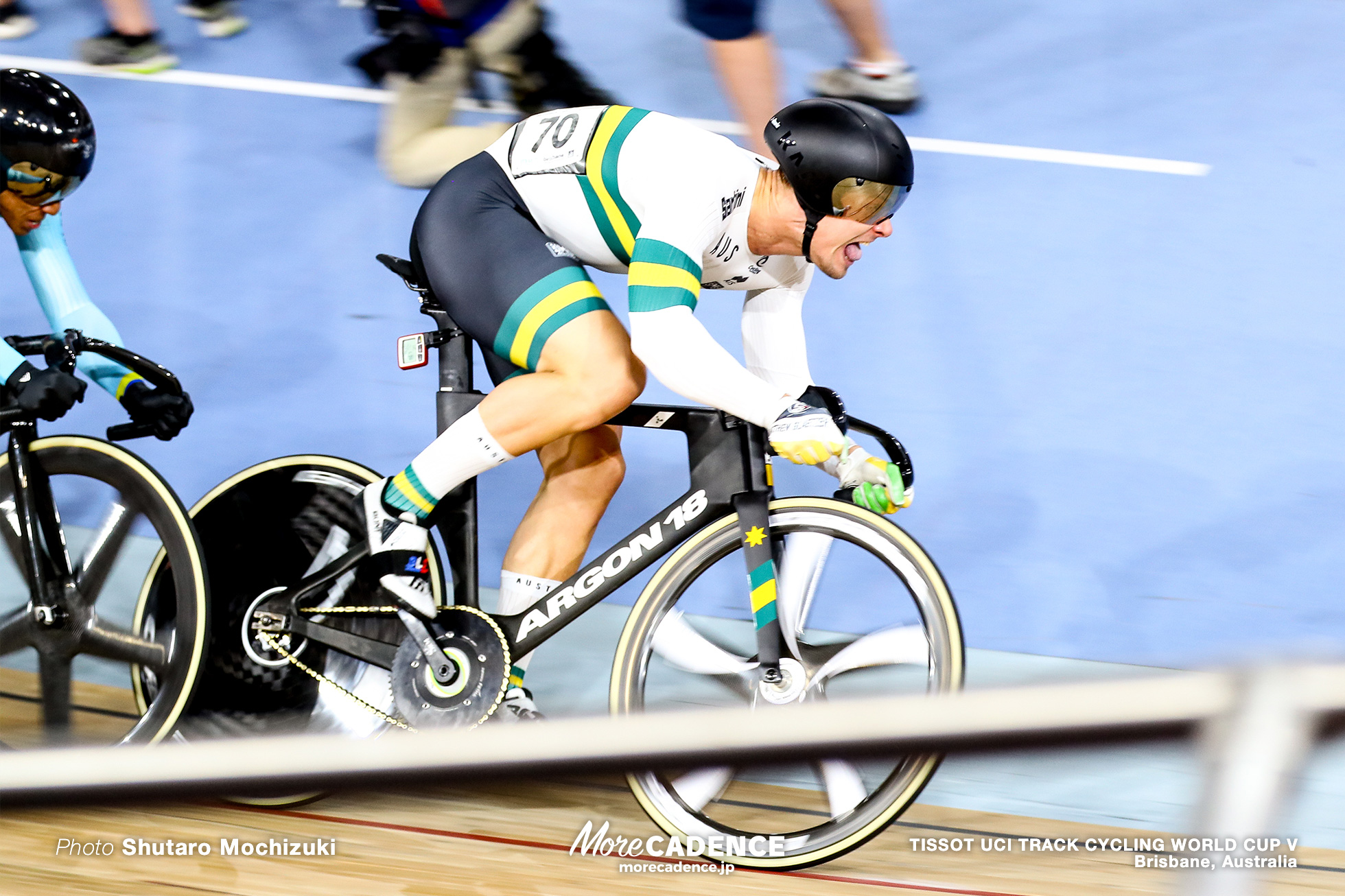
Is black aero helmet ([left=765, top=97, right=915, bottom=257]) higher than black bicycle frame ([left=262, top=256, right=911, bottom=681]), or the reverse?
black aero helmet ([left=765, top=97, right=915, bottom=257])

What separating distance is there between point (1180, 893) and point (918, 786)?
130cm

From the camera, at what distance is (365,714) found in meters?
2.68

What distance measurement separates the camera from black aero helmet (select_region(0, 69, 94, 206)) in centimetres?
250

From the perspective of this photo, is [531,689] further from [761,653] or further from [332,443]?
[332,443]

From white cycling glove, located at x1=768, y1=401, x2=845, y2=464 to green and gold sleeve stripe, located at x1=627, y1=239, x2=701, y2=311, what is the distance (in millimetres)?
270

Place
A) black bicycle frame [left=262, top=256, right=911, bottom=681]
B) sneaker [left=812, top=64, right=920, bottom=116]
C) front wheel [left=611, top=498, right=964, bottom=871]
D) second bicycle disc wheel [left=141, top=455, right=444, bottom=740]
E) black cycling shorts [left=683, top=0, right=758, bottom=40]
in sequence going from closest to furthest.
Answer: front wheel [left=611, top=498, right=964, bottom=871] < black bicycle frame [left=262, top=256, right=911, bottom=681] < second bicycle disc wheel [left=141, top=455, right=444, bottom=740] < black cycling shorts [left=683, top=0, right=758, bottom=40] < sneaker [left=812, top=64, right=920, bottom=116]

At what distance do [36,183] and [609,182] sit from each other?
1.23m

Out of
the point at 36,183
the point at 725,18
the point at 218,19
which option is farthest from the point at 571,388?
the point at 218,19

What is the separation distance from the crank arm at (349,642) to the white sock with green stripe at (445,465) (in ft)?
0.92

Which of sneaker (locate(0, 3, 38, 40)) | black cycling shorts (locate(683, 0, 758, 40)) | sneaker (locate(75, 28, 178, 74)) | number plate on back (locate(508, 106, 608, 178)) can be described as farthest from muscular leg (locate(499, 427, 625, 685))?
sneaker (locate(0, 3, 38, 40))

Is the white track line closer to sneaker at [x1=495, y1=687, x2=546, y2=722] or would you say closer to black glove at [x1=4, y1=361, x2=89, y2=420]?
black glove at [x1=4, y1=361, x2=89, y2=420]

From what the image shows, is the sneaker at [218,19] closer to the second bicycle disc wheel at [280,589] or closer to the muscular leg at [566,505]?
the second bicycle disc wheel at [280,589]

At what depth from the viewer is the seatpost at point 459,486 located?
2531 mm

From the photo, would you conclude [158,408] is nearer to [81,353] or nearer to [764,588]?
[81,353]
